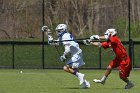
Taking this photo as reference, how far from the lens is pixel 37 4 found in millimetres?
38531

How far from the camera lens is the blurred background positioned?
33500 millimetres

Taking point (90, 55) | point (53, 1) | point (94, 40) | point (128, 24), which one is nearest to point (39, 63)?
point (90, 55)

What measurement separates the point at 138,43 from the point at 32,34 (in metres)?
7.63

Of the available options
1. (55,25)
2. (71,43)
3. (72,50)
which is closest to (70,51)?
(72,50)

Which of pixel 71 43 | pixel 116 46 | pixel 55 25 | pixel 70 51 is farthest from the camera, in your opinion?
pixel 55 25

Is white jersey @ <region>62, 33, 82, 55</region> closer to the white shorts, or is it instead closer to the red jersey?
the white shorts

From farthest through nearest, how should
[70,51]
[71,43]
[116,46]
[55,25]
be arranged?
[55,25] → [70,51] → [71,43] → [116,46]

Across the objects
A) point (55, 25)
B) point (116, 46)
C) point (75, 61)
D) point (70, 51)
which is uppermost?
point (55, 25)

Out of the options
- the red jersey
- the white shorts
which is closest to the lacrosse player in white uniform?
the white shorts

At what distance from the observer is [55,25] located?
123 feet

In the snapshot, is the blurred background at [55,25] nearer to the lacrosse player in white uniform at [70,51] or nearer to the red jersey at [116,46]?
the lacrosse player in white uniform at [70,51]

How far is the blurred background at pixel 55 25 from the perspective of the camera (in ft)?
110

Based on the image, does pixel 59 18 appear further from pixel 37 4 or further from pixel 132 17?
pixel 132 17

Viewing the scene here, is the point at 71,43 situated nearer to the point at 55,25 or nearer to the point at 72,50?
the point at 72,50
